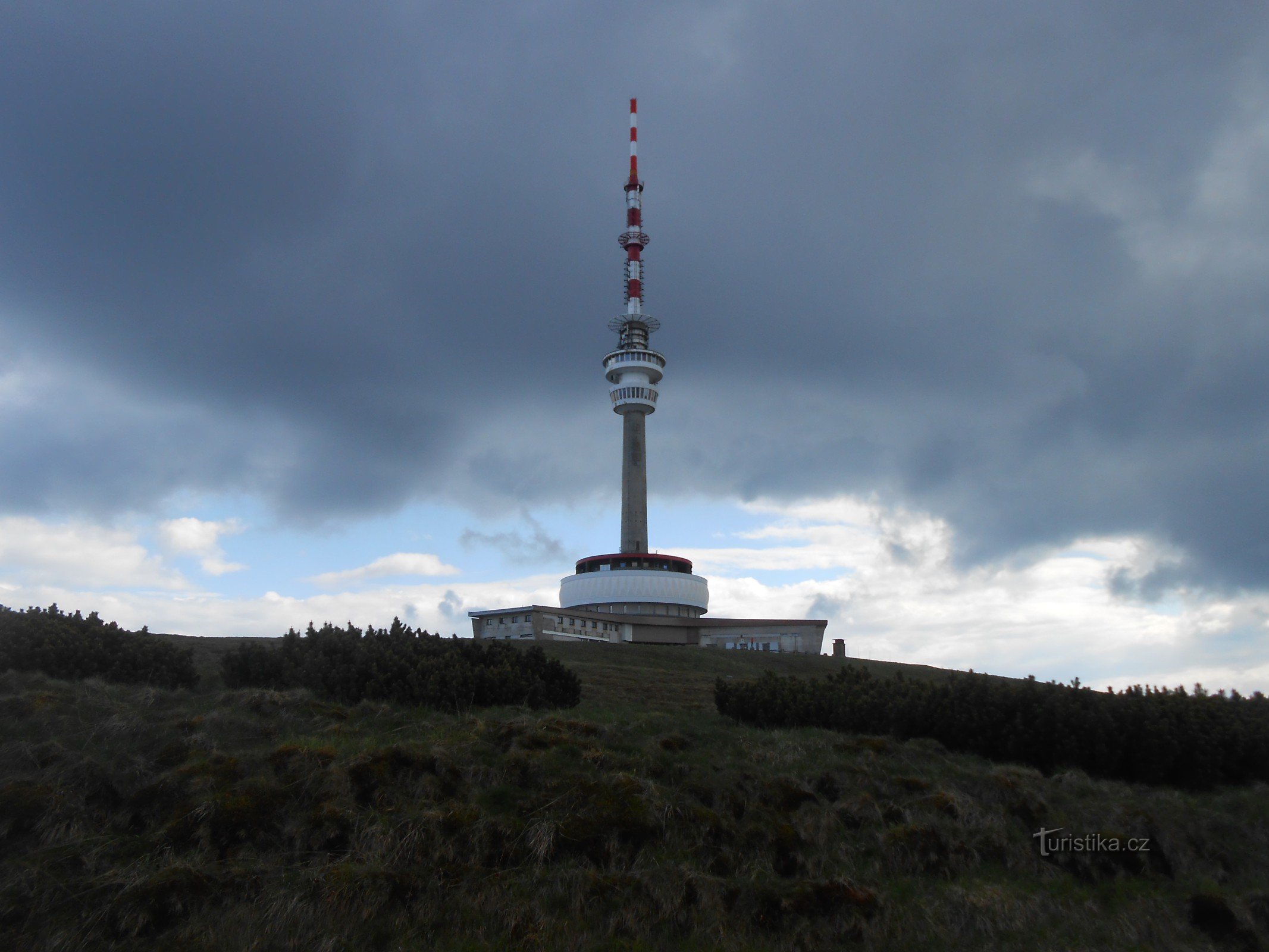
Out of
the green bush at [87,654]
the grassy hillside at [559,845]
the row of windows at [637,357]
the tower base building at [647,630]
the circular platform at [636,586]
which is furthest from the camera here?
the row of windows at [637,357]

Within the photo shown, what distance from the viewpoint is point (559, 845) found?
1086 centimetres

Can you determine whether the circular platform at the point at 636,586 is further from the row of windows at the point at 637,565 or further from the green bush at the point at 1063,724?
the green bush at the point at 1063,724

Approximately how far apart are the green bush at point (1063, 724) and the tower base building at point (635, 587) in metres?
39.6

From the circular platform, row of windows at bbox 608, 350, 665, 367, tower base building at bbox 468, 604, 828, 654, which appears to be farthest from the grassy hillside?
row of windows at bbox 608, 350, 665, 367

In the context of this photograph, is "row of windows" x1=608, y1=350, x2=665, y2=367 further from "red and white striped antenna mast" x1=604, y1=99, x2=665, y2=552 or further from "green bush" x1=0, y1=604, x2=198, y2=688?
"green bush" x1=0, y1=604, x2=198, y2=688

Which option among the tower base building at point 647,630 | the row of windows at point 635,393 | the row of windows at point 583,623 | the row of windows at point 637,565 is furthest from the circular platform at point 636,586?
the row of windows at point 635,393

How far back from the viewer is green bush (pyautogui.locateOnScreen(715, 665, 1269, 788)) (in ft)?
55.8

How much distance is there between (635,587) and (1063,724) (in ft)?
209

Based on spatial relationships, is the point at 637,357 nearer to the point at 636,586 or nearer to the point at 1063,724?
the point at 636,586

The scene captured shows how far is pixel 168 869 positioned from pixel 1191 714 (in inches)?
768

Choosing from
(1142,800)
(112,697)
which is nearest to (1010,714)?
(1142,800)

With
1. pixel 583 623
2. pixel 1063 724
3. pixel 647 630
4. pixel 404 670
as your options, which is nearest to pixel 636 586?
pixel 647 630

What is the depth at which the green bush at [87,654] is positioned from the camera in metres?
20.0

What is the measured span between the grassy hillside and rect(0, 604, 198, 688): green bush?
576cm
